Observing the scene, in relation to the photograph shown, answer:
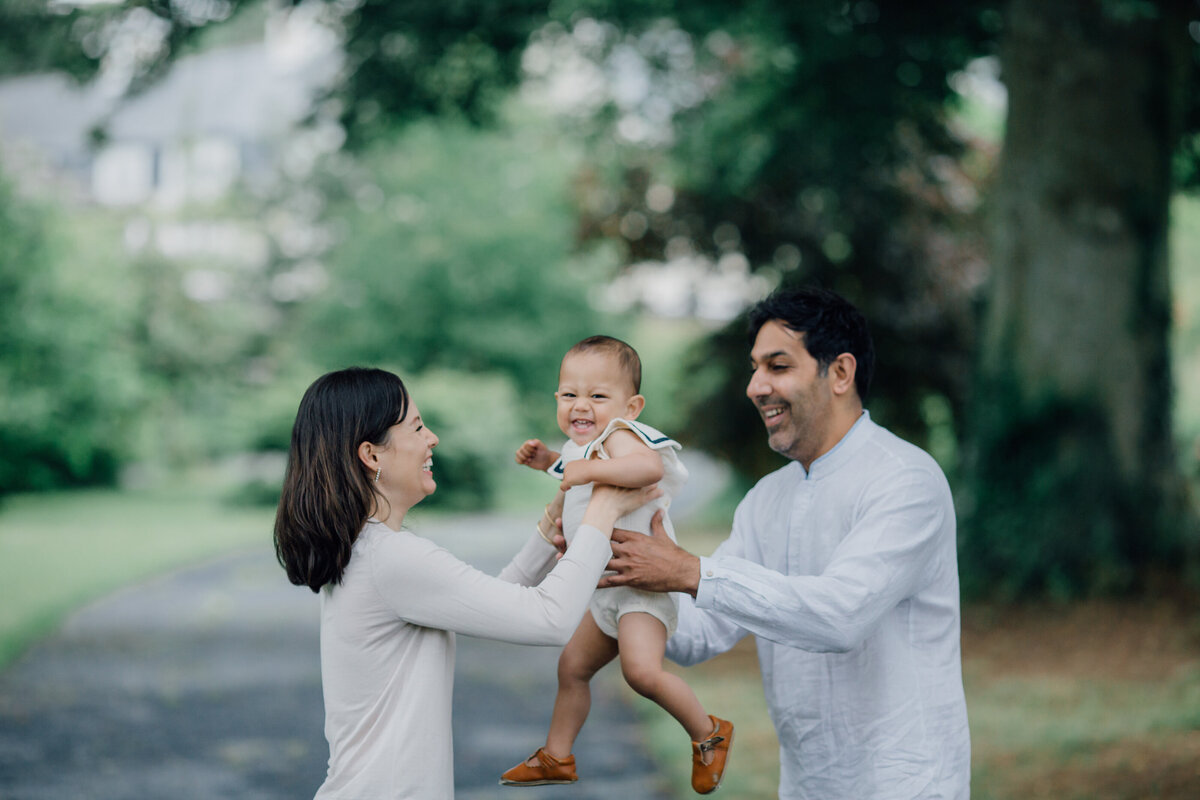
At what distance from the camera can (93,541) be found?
18406 mm

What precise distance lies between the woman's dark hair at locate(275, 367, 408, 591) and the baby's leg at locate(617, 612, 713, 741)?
0.73 meters

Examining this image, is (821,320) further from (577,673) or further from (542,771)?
(542,771)

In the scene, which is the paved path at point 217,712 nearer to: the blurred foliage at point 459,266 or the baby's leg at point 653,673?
the baby's leg at point 653,673

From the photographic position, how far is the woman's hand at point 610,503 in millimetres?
2938

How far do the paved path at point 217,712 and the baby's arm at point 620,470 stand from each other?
3.97 metres

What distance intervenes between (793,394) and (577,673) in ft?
3.02

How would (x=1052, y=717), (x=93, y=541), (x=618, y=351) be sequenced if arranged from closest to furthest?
(x=618, y=351) → (x=1052, y=717) → (x=93, y=541)

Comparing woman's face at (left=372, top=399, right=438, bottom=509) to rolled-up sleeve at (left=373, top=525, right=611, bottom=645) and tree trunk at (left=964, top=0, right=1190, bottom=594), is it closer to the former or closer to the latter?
rolled-up sleeve at (left=373, top=525, right=611, bottom=645)

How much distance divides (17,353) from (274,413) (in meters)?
5.00

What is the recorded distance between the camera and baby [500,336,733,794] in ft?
10.2

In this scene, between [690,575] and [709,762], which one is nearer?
[690,575]

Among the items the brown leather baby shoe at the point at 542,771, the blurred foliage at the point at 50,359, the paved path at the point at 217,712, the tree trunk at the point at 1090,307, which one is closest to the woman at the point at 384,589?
the brown leather baby shoe at the point at 542,771

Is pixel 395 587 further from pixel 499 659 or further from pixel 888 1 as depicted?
pixel 888 1

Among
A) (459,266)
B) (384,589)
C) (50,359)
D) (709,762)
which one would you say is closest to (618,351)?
(384,589)
